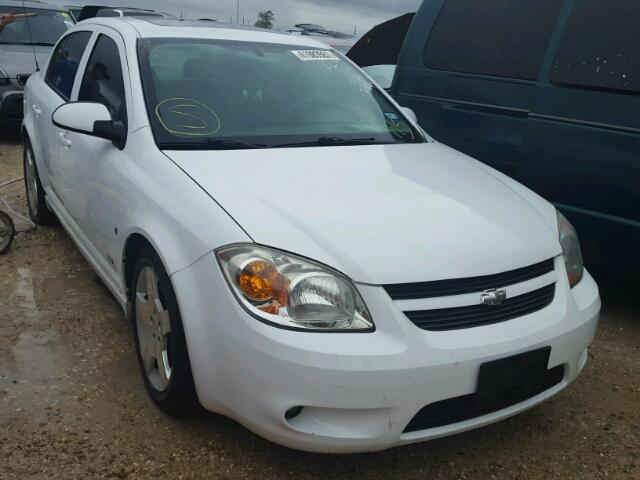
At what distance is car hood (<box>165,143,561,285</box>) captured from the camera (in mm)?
2143

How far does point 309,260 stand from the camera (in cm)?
211

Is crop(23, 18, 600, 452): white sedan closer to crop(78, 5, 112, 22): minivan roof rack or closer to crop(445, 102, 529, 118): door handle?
crop(445, 102, 529, 118): door handle

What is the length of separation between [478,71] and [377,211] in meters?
2.18

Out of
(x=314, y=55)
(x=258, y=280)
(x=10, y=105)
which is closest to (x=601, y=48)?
(x=314, y=55)

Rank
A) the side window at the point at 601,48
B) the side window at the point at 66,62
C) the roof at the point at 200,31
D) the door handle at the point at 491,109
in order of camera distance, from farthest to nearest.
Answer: the side window at the point at 66,62 → the door handle at the point at 491,109 → the side window at the point at 601,48 → the roof at the point at 200,31

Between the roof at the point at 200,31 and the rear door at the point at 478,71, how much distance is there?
36.9 inches

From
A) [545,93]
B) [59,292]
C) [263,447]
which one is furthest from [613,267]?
[59,292]

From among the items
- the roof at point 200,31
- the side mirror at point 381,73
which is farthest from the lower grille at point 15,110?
the roof at point 200,31

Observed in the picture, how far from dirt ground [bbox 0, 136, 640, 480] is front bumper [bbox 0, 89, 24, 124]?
17.8 ft

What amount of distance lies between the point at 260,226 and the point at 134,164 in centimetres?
86

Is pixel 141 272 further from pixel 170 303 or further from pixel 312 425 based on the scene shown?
pixel 312 425

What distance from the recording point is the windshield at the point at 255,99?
9.56 feet

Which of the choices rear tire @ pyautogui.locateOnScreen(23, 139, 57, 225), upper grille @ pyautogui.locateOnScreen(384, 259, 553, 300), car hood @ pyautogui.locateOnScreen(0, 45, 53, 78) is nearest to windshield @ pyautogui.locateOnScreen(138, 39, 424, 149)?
upper grille @ pyautogui.locateOnScreen(384, 259, 553, 300)

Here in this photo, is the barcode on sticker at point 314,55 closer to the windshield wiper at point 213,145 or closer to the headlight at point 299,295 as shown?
the windshield wiper at point 213,145
